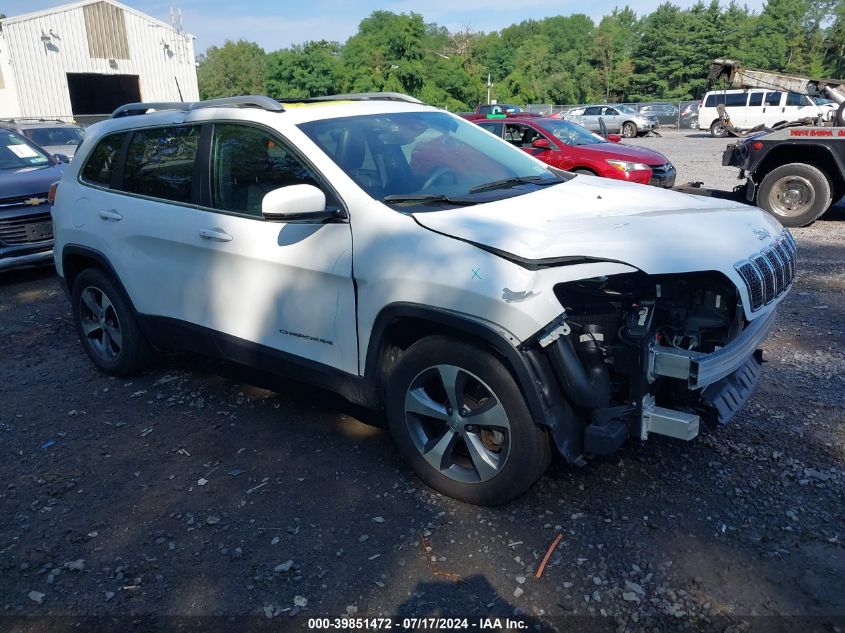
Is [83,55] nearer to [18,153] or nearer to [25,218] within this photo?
[18,153]

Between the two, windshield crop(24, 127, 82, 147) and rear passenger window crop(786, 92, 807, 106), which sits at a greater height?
rear passenger window crop(786, 92, 807, 106)

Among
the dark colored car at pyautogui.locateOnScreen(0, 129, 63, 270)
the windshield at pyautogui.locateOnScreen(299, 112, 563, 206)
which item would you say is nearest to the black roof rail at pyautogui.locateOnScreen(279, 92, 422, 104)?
the windshield at pyautogui.locateOnScreen(299, 112, 563, 206)

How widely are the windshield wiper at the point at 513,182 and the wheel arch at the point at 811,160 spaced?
6801mm

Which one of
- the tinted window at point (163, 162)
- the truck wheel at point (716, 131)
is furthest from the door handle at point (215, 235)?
the truck wheel at point (716, 131)

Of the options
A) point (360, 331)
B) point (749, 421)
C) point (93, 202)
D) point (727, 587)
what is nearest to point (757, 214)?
point (749, 421)

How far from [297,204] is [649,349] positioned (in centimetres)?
168

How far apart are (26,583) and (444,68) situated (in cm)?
5605

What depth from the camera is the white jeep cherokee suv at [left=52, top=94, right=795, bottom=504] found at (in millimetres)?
2809

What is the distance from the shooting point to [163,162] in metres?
4.26

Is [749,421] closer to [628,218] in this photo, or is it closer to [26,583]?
[628,218]

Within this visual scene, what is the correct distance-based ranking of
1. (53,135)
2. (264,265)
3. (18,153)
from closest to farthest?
(264,265), (18,153), (53,135)

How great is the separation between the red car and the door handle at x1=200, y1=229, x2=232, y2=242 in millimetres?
8977

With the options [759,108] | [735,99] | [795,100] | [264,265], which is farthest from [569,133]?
[735,99]

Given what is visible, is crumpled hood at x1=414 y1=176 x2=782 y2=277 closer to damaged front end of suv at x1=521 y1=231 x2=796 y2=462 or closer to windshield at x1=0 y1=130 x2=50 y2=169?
damaged front end of suv at x1=521 y1=231 x2=796 y2=462
